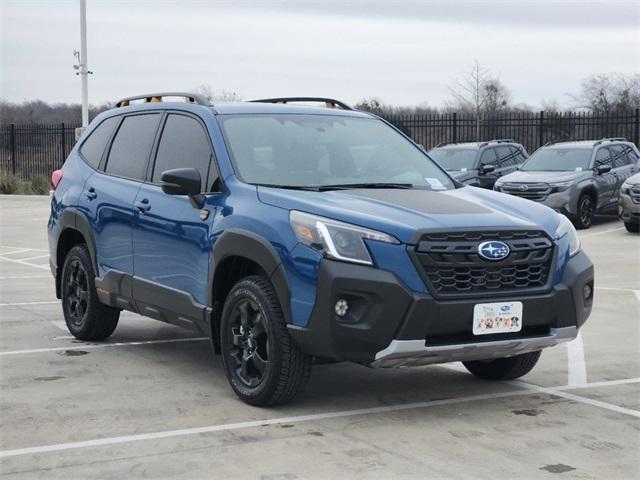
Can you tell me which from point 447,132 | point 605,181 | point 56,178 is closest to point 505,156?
point 605,181

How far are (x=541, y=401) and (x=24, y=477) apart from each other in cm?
322

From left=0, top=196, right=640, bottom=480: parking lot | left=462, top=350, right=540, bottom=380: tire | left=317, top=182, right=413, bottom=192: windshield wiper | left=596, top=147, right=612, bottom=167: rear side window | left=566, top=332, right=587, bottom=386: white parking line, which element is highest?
left=596, top=147, right=612, bottom=167: rear side window

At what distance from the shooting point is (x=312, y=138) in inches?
283

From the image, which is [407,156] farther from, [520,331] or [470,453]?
[470,453]

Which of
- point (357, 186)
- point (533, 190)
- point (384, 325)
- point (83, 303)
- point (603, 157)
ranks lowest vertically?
point (83, 303)

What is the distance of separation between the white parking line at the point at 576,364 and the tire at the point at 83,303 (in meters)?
3.63

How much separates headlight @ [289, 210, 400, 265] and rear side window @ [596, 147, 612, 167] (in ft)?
53.4

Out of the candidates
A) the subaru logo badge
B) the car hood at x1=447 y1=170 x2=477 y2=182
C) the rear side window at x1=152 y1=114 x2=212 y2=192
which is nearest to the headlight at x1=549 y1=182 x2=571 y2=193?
the car hood at x1=447 y1=170 x2=477 y2=182

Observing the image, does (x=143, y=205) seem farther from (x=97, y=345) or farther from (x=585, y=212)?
(x=585, y=212)

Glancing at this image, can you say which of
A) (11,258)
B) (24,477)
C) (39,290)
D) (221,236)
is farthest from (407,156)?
(11,258)

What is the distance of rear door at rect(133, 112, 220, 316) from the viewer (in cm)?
680

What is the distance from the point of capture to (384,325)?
566 cm

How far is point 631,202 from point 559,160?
281 cm

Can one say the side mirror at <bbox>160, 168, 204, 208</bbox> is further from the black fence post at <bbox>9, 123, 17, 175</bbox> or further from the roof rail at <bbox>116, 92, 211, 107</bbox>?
the black fence post at <bbox>9, 123, 17, 175</bbox>
